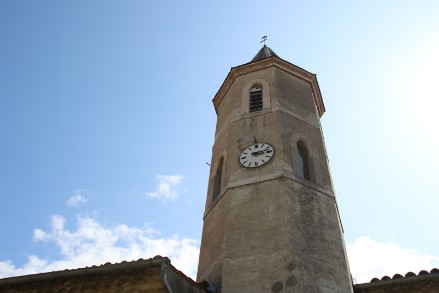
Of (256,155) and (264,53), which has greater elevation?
(264,53)

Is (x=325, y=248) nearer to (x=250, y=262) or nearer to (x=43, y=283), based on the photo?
(x=250, y=262)

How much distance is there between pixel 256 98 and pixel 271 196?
491 centimetres

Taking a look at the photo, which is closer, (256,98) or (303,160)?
(303,160)

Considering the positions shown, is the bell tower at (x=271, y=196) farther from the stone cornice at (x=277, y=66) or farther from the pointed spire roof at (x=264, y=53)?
the pointed spire roof at (x=264, y=53)

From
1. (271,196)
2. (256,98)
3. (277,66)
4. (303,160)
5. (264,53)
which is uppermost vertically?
(264,53)

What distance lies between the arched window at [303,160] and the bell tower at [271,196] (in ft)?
0.10

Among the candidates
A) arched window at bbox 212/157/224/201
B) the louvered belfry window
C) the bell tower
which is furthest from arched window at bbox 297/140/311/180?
arched window at bbox 212/157/224/201

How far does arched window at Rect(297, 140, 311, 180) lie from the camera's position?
12667 mm

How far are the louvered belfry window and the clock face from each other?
219cm

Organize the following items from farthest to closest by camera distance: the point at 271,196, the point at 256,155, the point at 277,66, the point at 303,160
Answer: the point at 277,66, the point at 303,160, the point at 256,155, the point at 271,196

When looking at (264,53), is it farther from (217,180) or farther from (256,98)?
(217,180)

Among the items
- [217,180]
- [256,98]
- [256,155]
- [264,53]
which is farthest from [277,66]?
[217,180]

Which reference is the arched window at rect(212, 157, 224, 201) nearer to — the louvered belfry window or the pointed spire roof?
the louvered belfry window

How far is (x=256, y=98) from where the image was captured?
50.5 feet
